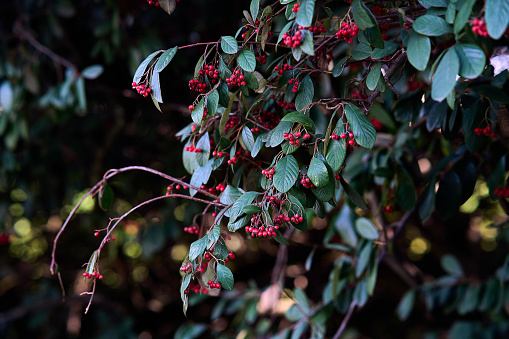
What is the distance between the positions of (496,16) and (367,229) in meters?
0.92

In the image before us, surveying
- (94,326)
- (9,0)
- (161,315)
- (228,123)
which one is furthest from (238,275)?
(228,123)

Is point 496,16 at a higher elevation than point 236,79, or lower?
higher

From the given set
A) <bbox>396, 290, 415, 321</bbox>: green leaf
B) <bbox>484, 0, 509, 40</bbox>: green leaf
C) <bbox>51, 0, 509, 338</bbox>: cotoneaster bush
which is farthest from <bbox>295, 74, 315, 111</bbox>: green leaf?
<bbox>396, 290, 415, 321</bbox>: green leaf

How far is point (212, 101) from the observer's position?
79cm

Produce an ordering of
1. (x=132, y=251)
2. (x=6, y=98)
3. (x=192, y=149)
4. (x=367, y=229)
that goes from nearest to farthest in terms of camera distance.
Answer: (x=192, y=149) → (x=367, y=229) → (x=6, y=98) → (x=132, y=251)

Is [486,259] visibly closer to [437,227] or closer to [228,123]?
[437,227]

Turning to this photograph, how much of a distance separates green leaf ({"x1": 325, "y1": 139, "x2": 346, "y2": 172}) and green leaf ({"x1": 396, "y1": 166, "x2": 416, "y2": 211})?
57 cm

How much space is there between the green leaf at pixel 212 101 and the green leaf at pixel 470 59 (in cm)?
39

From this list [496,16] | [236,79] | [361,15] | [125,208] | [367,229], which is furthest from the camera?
[125,208]

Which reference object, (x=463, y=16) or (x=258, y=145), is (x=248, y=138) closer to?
(x=258, y=145)

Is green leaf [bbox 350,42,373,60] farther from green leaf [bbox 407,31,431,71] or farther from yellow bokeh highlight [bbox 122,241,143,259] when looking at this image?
yellow bokeh highlight [bbox 122,241,143,259]

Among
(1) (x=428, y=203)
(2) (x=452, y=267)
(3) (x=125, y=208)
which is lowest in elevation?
(3) (x=125, y=208)

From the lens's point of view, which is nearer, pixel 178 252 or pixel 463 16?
pixel 463 16

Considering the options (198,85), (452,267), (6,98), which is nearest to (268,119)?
(198,85)
